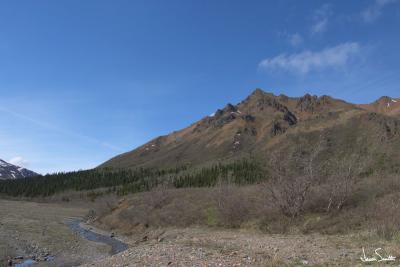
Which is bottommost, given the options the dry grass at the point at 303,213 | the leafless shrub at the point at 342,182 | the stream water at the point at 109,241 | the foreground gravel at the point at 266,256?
the stream water at the point at 109,241

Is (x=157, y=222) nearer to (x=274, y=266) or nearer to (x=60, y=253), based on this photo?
(x=60, y=253)

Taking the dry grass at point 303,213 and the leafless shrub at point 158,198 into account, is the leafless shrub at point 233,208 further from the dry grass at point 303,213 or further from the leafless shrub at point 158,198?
the leafless shrub at point 158,198

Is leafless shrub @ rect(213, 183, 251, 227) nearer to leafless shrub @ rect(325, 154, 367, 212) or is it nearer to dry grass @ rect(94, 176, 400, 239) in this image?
dry grass @ rect(94, 176, 400, 239)

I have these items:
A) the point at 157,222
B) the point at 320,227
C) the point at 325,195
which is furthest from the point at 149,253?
the point at 157,222

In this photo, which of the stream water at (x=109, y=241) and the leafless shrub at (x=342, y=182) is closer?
the leafless shrub at (x=342, y=182)

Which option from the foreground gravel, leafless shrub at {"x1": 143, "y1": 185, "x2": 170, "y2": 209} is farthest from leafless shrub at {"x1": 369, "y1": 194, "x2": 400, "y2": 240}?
leafless shrub at {"x1": 143, "y1": 185, "x2": 170, "y2": 209}

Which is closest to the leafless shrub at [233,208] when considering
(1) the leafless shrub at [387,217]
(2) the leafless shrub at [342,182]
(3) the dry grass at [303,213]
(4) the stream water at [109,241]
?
(3) the dry grass at [303,213]

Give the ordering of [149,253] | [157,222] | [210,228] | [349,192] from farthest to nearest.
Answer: [157,222] < [210,228] < [349,192] < [149,253]

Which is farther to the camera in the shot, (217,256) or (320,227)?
(320,227)

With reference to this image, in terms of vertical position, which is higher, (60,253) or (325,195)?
(325,195)

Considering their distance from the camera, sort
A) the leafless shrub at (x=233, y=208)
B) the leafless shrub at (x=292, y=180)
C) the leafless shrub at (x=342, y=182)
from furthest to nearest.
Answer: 1. the leafless shrub at (x=233, y=208)
2. the leafless shrub at (x=292, y=180)
3. the leafless shrub at (x=342, y=182)

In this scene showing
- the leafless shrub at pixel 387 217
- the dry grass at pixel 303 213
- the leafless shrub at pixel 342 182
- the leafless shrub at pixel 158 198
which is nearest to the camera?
the leafless shrub at pixel 387 217

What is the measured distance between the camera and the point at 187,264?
19969 millimetres

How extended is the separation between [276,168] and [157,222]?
92.7ft
